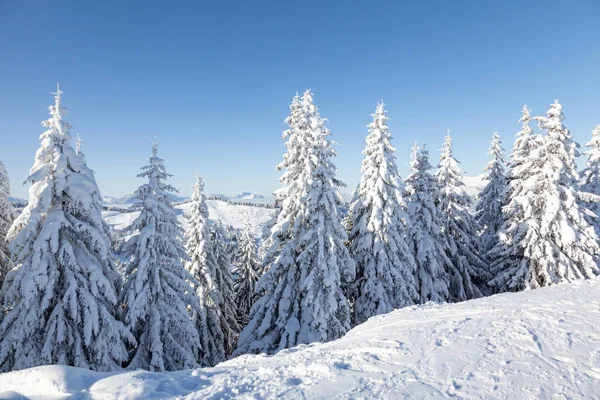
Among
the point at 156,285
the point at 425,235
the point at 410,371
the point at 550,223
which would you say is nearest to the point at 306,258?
the point at 156,285

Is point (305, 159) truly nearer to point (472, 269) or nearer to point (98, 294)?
point (98, 294)

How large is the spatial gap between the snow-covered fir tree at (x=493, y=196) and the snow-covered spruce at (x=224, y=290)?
20658 millimetres

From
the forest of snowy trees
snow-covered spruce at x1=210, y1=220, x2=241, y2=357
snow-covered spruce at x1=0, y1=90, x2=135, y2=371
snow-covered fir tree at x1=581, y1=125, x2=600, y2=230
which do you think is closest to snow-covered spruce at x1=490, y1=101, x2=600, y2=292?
the forest of snowy trees

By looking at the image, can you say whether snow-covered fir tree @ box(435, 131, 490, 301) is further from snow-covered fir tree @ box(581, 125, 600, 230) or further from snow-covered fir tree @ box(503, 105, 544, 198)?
snow-covered fir tree @ box(581, 125, 600, 230)

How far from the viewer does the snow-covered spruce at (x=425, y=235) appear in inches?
832

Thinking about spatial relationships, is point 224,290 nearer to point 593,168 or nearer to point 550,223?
point 550,223

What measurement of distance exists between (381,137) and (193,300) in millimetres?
13293

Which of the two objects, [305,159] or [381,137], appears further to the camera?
[381,137]

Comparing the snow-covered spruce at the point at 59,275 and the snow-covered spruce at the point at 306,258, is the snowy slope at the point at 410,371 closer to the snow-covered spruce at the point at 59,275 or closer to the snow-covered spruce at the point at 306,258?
the snow-covered spruce at the point at 306,258

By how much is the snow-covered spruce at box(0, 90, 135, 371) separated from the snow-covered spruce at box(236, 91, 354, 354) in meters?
6.44

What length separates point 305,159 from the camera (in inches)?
631


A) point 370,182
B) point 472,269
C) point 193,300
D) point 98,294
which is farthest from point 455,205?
point 98,294

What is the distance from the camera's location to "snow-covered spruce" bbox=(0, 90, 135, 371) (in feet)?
38.1

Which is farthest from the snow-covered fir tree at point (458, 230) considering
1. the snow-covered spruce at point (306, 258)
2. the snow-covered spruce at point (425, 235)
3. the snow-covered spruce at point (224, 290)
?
the snow-covered spruce at point (224, 290)
